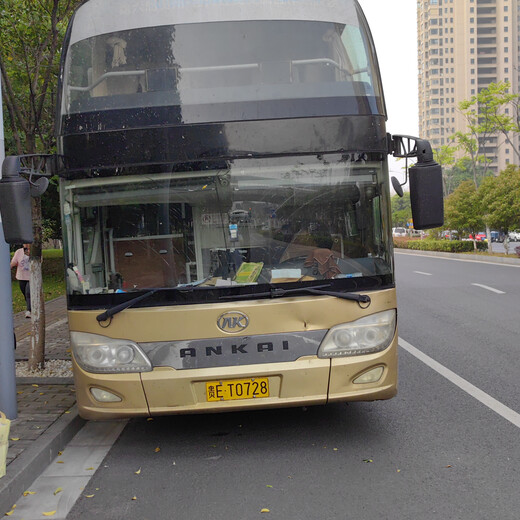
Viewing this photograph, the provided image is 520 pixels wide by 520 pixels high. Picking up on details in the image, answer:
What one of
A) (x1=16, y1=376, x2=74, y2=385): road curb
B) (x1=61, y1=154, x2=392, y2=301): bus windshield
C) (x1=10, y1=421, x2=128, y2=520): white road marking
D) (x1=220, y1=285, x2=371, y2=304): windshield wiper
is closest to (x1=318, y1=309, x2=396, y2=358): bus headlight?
(x1=220, y1=285, x2=371, y2=304): windshield wiper

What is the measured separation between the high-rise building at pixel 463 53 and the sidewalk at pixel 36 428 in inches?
5039

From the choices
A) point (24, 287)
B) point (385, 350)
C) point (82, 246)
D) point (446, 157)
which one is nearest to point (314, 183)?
point (385, 350)

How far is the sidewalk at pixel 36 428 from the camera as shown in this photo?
4.36 m

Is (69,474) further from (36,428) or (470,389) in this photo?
(470,389)

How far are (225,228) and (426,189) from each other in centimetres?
149

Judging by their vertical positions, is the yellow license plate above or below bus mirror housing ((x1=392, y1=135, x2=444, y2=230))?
below

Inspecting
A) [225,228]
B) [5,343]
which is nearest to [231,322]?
[225,228]

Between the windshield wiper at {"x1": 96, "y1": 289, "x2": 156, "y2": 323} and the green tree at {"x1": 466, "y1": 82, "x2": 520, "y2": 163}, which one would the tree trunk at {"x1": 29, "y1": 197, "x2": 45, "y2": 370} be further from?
the green tree at {"x1": 466, "y1": 82, "x2": 520, "y2": 163}

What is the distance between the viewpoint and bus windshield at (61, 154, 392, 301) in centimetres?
480

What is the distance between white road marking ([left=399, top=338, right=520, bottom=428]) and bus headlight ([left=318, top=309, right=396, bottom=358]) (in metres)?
1.55

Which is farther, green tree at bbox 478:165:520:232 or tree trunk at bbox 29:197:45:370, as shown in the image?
green tree at bbox 478:165:520:232

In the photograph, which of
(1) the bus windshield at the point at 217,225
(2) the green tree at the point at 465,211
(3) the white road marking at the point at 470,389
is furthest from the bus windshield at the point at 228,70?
(2) the green tree at the point at 465,211

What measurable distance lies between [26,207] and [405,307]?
10628 millimetres

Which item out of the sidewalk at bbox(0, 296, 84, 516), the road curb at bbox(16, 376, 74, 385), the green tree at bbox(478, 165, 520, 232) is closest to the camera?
the sidewalk at bbox(0, 296, 84, 516)
